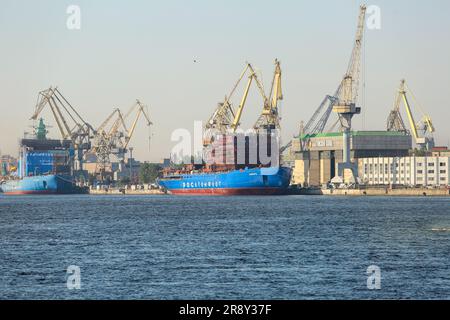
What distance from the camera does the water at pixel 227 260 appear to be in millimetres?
46969

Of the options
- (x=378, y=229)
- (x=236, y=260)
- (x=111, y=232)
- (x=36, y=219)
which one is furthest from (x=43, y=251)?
(x=36, y=219)

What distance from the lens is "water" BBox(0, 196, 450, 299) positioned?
46969 millimetres

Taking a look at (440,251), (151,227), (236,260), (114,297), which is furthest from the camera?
(151,227)

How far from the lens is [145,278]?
2030 inches

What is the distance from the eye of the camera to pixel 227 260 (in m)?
60.7

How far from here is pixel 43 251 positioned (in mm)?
68000

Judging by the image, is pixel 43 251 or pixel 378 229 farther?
pixel 378 229

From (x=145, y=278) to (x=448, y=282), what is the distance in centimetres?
1557
